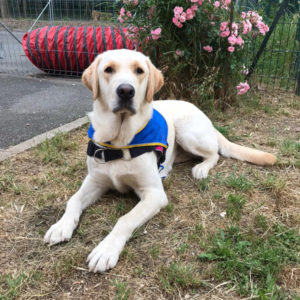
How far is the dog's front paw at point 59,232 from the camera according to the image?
1.77 metres

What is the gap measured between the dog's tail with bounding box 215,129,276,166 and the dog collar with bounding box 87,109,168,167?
38.5 inches

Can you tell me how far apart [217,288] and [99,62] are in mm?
1536

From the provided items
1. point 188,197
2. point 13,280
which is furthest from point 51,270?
point 188,197

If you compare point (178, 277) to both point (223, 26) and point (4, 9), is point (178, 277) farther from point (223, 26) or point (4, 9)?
point (4, 9)

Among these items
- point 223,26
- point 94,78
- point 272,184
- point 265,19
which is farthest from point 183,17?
point 265,19

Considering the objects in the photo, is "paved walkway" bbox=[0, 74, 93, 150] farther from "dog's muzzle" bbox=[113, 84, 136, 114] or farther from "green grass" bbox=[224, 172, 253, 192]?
"green grass" bbox=[224, 172, 253, 192]

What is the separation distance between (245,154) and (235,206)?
0.84 meters

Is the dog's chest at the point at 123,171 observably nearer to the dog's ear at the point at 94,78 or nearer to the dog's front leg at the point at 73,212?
the dog's front leg at the point at 73,212

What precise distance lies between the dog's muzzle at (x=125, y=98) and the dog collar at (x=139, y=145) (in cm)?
21

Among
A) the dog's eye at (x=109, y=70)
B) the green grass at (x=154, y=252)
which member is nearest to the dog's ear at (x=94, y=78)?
the dog's eye at (x=109, y=70)

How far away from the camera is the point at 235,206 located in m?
2.16

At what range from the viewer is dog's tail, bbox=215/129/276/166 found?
9.00 ft

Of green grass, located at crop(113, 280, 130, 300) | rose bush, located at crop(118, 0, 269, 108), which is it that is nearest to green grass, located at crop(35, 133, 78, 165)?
green grass, located at crop(113, 280, 130, 300)

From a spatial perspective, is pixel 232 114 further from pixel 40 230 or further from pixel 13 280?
pixel 13 280
